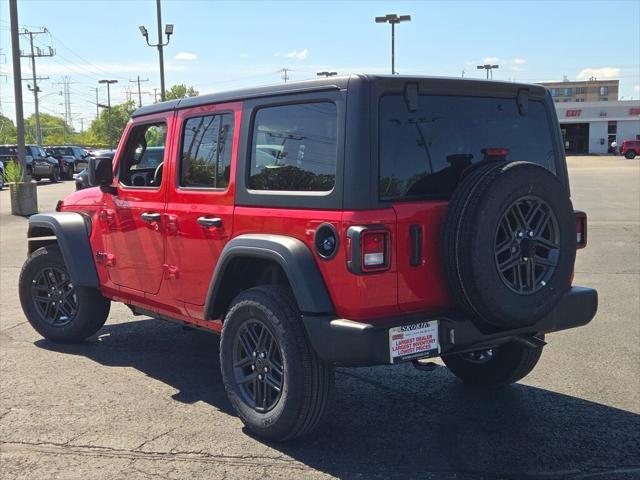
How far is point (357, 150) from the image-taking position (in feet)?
11.0

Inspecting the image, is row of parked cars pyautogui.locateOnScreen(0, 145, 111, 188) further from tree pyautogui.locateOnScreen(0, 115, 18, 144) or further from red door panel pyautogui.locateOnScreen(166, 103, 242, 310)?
tree pyautogui.locateOnScreen(0, 115, 18, 144)

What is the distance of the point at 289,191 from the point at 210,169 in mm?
821

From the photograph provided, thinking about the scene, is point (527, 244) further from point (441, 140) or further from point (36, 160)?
point (36, 160)

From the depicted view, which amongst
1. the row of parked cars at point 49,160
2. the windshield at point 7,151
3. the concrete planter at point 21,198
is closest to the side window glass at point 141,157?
the concrete planter at point 21,198

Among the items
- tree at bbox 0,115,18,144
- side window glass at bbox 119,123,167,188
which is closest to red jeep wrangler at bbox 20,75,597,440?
side window glass at bbox 119,123,167,188

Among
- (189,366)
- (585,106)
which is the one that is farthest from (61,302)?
(585,106)

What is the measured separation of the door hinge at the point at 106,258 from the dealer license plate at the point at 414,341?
9.00 ft

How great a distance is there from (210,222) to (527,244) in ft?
6.05

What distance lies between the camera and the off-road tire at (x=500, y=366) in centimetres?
446

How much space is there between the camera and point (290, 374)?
3.58 metres

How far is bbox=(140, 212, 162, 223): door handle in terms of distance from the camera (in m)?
4.63

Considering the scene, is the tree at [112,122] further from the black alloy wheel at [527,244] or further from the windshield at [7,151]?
the black alloy wheel at [527,244]

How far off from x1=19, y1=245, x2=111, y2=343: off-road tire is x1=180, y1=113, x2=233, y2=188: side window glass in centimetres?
180

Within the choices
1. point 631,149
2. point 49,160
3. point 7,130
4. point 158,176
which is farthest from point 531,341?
point 7,130
